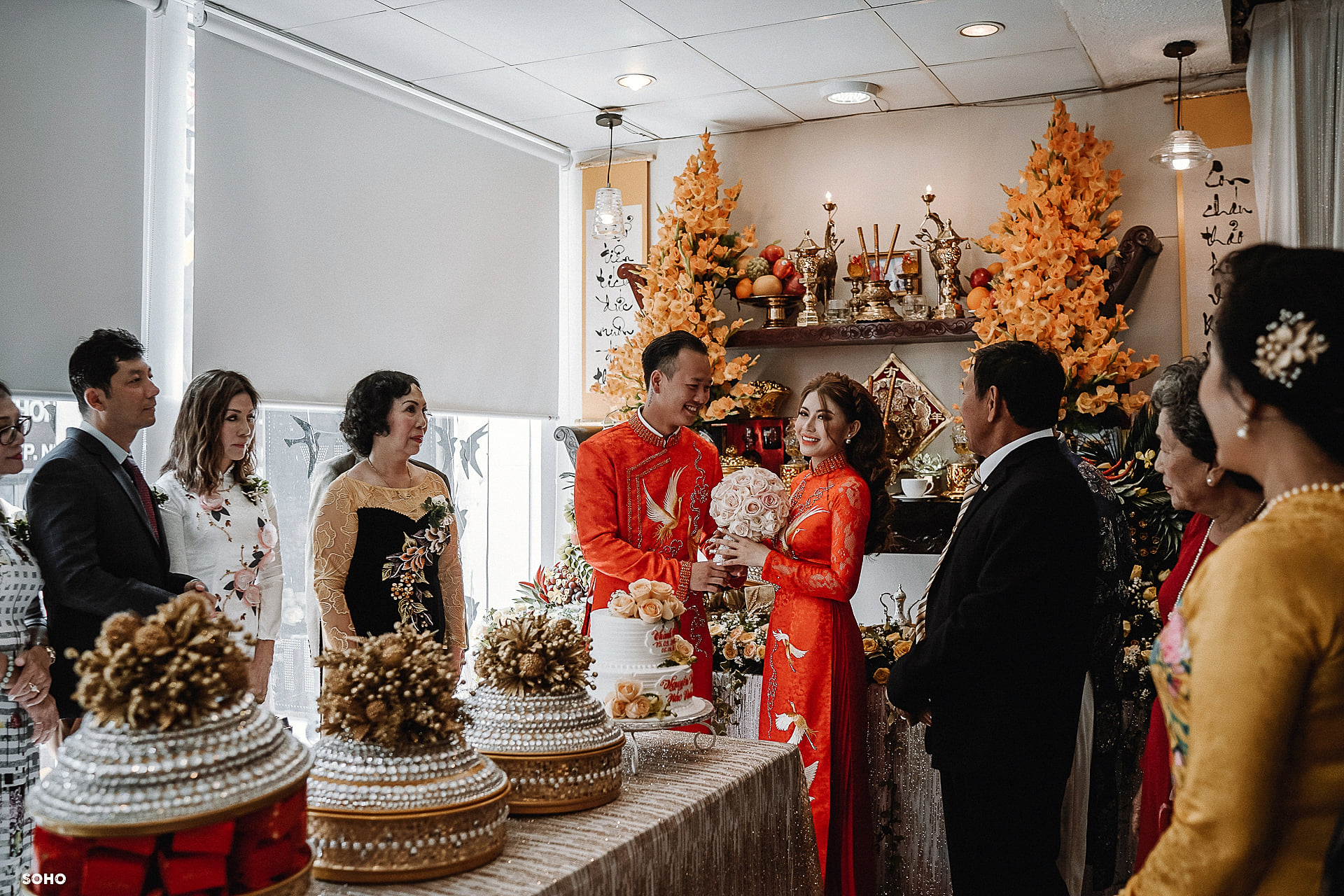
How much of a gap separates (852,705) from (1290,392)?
232 centimetres

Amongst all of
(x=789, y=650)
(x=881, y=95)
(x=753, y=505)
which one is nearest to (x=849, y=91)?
(x=881, y=95)

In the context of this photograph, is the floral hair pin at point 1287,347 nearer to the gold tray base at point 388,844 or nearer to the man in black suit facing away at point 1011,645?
the gold tray base at point 388,844

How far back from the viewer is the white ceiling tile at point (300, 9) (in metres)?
3.94

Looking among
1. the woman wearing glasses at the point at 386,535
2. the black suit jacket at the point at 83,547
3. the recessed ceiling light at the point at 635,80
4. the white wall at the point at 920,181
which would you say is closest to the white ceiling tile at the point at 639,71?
the recessed ceiling light at the point at 635,80

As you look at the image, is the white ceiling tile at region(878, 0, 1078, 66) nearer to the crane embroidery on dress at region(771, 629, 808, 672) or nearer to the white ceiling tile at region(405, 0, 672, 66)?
the white ceiling tile at region(405, 0, 672, 66)

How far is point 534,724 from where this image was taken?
1624mm

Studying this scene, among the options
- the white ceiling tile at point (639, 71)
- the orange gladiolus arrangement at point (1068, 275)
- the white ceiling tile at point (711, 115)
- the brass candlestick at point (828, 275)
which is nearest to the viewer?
the orange gladiolus arrangement at point (1068, 275)

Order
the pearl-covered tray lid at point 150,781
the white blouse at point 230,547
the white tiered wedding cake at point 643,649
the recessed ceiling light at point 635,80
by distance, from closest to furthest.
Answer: the pearl-covered tray lid at point 150,781 → the white tiered wedding cake at point 643,649 → the white blouse at point 230,547 → the recessed ceiling light at point 635,80

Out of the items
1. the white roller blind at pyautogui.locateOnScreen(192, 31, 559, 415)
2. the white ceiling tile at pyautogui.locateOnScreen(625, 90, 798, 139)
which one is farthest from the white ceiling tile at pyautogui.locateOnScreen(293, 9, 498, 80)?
the white ceiling tile at pyautogui.locateOnScreen(625, 90, 798, 139)

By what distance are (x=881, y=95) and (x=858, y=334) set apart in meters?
1.16

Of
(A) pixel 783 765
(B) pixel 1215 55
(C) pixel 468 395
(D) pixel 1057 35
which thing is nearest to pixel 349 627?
(A) pixel 783 765

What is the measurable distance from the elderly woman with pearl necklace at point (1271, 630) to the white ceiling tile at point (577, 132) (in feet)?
15.2

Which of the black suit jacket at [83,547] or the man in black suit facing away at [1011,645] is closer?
the man in black suit facing away at [1011,645]

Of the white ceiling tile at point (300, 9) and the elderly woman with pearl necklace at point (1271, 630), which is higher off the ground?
the white ceiling tile at point (300, 9)
